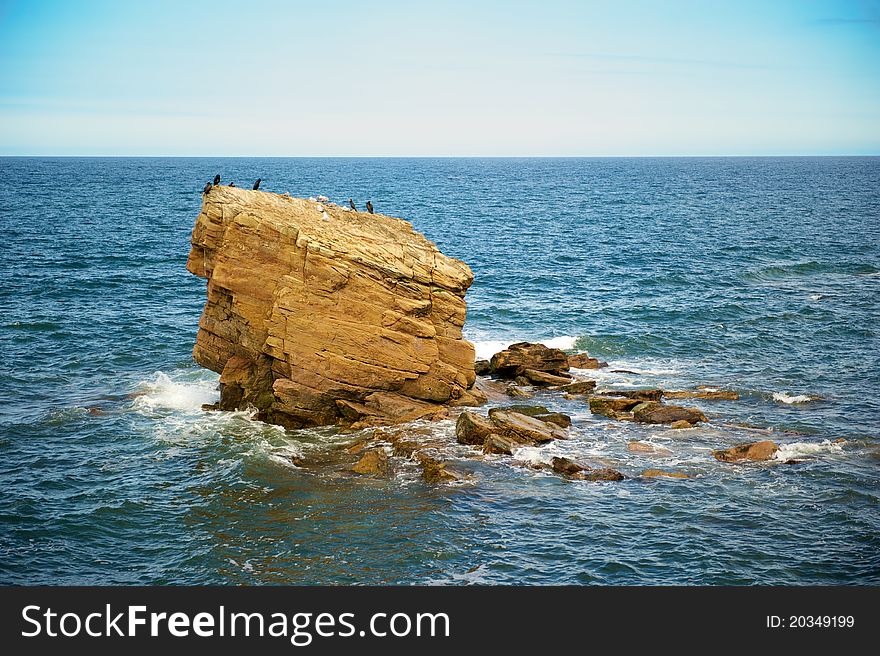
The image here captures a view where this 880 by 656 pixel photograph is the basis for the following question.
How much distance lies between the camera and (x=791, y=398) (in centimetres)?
4125

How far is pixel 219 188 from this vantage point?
40.5m

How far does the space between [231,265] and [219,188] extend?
4.61 meters

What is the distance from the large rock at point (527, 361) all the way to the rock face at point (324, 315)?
519 cm

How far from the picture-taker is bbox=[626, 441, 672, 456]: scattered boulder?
114ft

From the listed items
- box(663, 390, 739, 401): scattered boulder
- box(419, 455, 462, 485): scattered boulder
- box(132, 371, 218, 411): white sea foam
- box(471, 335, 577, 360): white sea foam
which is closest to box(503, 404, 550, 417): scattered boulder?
box(419, 455, 462, 485): scattered boulder

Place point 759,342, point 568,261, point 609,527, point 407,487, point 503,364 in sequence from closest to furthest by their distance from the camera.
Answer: point 609,527 < point 407,487 < point 503,364 < point 759,342 < point 568,261

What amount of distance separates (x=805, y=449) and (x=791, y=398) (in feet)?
23.4

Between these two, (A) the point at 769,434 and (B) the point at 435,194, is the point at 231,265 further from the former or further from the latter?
(B) the point at 435,194

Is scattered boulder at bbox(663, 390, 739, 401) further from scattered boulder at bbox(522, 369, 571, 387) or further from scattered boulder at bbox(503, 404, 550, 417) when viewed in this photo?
scattered boulder at bbox(503, 404, 550, 417)

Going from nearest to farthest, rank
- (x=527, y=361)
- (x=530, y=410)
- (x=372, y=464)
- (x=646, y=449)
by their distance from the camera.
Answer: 1. (x=372, y=464)
2. (x=646, y=449)
3. (x=530, y=410)
4. (x=527, y=361)

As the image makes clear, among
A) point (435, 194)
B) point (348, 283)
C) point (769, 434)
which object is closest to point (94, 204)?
point (435, 194)

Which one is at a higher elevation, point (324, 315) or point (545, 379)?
point (324, 315)

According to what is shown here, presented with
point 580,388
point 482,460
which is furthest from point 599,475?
point 580,388

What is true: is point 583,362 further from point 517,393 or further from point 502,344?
point 517,393
